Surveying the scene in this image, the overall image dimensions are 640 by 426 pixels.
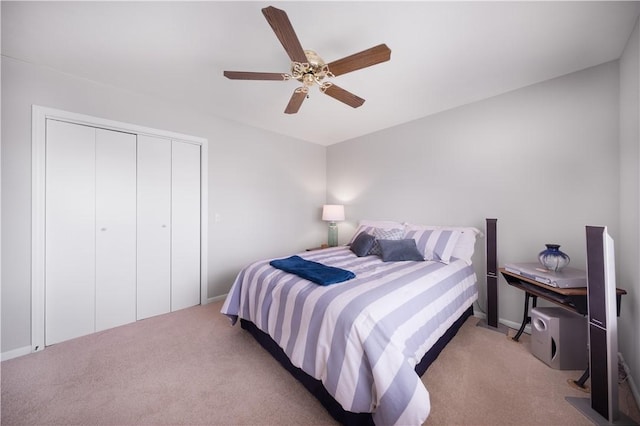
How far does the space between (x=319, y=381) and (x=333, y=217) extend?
2635 mm

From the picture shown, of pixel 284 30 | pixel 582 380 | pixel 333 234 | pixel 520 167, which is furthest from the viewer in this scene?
pixel 333 234

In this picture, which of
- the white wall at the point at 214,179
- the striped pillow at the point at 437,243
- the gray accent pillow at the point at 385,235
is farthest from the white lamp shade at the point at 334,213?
the striped pillow at the point at 437,243

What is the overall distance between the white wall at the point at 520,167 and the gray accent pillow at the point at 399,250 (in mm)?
772

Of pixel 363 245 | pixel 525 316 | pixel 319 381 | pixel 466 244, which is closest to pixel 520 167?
pixel 466 244

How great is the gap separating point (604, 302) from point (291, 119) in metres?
3.34

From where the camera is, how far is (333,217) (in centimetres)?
389

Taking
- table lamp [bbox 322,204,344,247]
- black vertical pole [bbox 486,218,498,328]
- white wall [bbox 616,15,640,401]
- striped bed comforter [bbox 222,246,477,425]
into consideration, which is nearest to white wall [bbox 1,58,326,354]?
table lamp [bbox 322,204,344,247]

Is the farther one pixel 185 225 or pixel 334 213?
pixel 334 213

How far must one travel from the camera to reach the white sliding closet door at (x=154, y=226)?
2.58m

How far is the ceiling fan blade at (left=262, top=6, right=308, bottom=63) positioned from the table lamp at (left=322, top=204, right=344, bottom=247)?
2.62m

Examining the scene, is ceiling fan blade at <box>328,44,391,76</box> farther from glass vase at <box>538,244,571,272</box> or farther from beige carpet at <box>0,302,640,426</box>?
beige carpet at <box>0,302,640,426</box>

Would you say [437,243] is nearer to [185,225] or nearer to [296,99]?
[296,99]

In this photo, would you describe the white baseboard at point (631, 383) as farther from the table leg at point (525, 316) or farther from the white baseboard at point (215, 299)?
the white baseboard at point (215, 299)

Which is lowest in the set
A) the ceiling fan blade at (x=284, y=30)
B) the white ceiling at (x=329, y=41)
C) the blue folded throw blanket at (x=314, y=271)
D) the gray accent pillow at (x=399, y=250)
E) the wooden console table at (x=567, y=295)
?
the wooden console table at (x=567, y=295)
